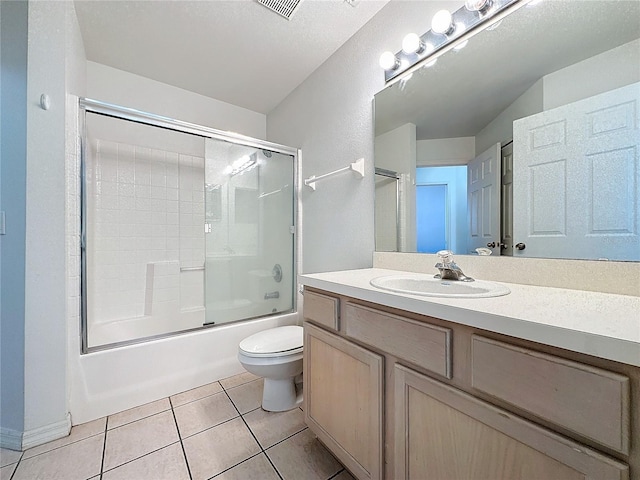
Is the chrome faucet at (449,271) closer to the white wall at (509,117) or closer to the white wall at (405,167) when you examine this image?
the white wall at (405,167)

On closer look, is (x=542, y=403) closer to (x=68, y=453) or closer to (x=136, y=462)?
(x=136, y=462)

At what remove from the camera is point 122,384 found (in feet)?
5.10

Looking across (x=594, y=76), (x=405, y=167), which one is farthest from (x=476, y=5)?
(x=405, y=167)

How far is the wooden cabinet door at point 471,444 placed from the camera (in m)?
0.51

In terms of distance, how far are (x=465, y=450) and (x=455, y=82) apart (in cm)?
146

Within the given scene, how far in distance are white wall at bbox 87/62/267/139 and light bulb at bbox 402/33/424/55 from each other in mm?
1828

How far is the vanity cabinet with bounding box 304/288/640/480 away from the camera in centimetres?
48

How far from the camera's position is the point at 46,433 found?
50.9 inches

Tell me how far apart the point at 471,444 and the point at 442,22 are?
162cm

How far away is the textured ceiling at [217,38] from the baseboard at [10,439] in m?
2.29

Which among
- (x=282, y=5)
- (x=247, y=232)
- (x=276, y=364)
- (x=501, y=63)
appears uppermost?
(x=282, y=5)

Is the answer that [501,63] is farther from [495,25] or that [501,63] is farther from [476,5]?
[476,5]

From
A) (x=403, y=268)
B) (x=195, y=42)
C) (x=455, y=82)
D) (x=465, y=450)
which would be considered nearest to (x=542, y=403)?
(x=465, y=450)

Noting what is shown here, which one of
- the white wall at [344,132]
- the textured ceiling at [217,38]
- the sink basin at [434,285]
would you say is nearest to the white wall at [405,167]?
the white wall at [344,132]
